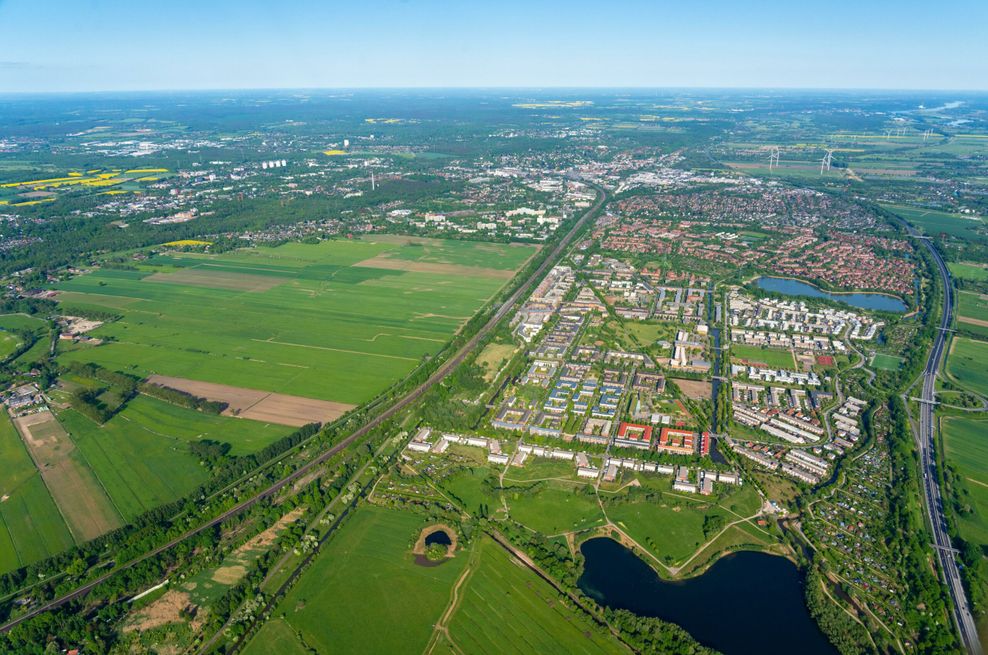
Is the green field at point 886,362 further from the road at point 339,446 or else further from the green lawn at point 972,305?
the road at point 339,446

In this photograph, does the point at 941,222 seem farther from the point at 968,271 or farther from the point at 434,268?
the point at 434,268

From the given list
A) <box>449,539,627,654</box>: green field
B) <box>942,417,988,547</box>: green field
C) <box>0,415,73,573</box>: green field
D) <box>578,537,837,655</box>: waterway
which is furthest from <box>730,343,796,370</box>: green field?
<box>0,415,73,573</box>: green field

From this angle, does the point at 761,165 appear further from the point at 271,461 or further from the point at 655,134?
the point at 271,461

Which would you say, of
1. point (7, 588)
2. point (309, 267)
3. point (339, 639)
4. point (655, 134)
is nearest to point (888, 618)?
point (339, 639)

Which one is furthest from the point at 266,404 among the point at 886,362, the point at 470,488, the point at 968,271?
the point at 968,271

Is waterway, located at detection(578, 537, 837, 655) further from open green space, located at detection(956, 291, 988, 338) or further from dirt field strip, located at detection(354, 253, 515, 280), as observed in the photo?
dirt field strip, located at detection(354, 253, 515, 280)
